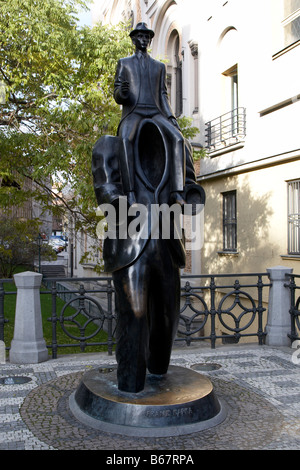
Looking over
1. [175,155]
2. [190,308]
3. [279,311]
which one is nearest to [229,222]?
[279,311]

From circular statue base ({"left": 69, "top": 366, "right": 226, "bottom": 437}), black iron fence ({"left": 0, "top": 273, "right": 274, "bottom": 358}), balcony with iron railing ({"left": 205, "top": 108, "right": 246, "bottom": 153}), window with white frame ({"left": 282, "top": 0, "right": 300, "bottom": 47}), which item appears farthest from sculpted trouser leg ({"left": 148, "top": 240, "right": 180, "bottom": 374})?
balcony with iron railing ({"left": 205, "top": 108, "right": 246, "bottom": 153})

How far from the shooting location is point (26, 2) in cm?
1046

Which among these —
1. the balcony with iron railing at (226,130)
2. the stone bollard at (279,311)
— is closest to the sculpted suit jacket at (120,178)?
the stone bollard at (279,311)

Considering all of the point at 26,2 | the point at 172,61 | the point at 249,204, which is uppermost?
the point at 172,61

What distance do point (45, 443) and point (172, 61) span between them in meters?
18.0

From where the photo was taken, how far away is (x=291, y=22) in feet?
41.0

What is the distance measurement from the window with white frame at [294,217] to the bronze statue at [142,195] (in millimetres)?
8521

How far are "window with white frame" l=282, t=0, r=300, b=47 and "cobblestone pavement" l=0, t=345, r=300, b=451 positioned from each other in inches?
349

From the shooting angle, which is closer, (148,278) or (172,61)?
(148,278)

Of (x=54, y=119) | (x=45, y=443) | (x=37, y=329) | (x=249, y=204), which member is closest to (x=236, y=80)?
(x=249, y=204)

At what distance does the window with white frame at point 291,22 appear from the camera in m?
12.3

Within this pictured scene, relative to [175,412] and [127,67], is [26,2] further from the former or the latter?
[175,412]

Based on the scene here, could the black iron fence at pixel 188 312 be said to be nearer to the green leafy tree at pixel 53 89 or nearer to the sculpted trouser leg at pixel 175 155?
the sculpted trouser leg at pixel 175 155

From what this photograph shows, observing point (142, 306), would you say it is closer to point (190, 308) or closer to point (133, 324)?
point (133, 324)
